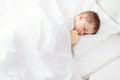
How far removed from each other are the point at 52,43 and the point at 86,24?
0.29m

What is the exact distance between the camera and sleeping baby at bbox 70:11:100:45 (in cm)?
150

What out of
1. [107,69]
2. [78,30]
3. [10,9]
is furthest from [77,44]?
[10,9]

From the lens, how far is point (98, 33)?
1.56m

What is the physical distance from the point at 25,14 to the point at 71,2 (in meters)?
0.36

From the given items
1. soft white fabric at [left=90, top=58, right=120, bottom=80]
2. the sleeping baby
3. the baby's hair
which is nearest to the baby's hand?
the sleeping baby

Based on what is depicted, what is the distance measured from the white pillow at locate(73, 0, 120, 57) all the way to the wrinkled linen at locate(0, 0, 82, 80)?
0.10 m

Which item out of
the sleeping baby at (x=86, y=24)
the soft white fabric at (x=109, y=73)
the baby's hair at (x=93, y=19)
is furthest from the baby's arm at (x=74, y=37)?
the soft white fabric at (x=109, y=73)

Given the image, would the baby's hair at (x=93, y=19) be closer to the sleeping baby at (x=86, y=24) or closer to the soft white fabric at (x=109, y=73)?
the sleeping baby at (x=86, y=24)

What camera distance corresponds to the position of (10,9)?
1.55 m

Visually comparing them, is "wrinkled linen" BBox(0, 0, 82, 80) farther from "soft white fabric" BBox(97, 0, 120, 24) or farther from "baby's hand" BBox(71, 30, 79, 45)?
"soft white fabric" BBox(97, 0, 120, 24)

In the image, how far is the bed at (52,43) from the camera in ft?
4.20

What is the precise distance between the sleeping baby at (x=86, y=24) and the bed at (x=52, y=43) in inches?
1.5

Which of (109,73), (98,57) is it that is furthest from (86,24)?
(109,73)

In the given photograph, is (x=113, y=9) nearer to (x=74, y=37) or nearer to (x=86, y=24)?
(x=86, y=24)
